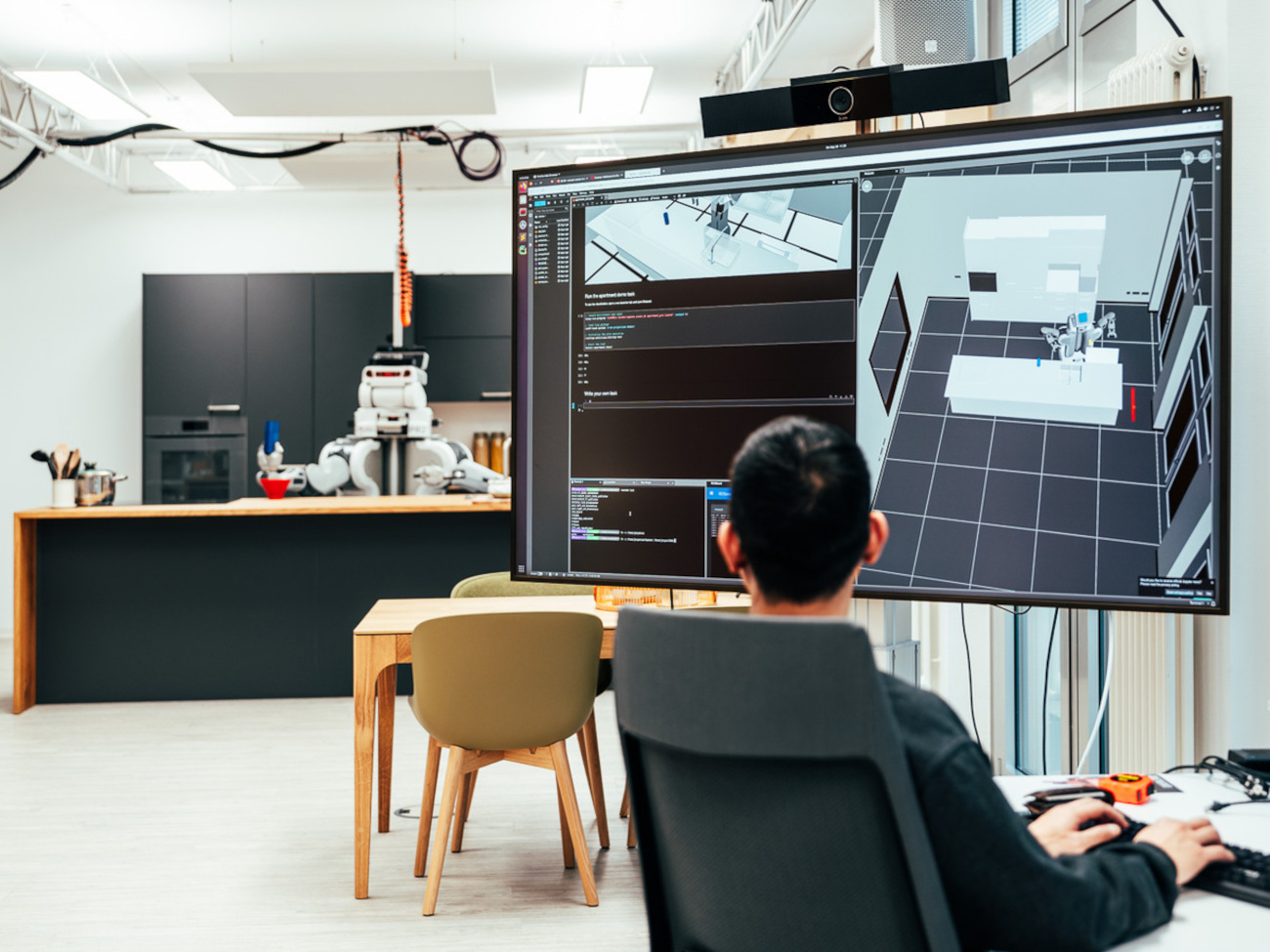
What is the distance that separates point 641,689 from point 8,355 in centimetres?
785

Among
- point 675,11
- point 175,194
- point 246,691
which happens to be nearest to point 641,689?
point 246,691

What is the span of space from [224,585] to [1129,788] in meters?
4.57

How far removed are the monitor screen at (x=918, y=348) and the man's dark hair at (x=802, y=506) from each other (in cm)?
73

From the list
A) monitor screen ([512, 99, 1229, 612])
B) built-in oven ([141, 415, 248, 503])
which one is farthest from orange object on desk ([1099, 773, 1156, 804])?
built-in oven ([141, 415, 248, 503])

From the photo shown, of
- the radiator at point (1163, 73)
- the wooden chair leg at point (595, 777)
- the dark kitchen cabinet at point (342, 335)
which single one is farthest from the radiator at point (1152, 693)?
the dark kitchen cabinet at point (342, 335)

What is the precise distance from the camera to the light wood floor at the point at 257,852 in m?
2.61

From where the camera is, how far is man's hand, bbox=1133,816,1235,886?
1080mm

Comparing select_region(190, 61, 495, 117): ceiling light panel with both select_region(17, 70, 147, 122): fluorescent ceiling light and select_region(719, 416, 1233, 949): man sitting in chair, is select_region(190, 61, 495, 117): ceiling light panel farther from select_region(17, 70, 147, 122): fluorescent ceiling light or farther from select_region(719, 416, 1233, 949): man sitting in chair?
select_region(719, 416, 1233, 949): man sitting in chair

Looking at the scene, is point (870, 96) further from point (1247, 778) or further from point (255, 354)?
point (255, 354)

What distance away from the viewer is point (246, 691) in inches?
199

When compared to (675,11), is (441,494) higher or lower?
lower

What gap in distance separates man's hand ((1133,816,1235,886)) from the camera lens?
1.32 metres

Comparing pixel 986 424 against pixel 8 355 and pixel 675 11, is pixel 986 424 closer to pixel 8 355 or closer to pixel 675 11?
pixel 675 11

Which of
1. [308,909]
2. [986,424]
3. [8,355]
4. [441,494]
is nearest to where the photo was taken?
[986,424]
